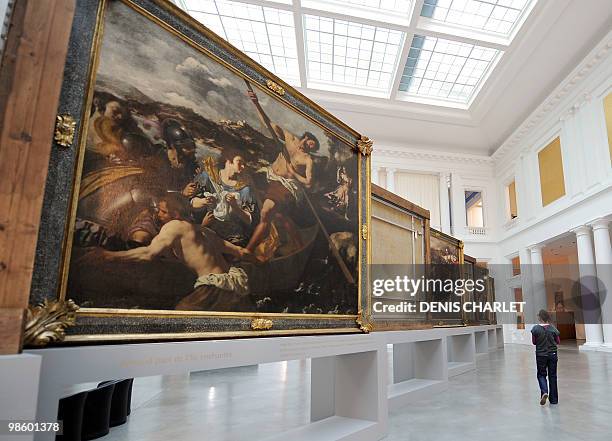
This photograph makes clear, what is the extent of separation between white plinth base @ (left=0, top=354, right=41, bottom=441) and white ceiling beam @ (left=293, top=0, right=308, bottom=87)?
18.7m

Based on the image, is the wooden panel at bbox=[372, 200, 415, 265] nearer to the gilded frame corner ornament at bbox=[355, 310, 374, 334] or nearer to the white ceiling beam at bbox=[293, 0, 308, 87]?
the gilded frame corner ornament at bbox=[355, 310, 374, 334]

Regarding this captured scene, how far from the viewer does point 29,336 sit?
202 centimetres

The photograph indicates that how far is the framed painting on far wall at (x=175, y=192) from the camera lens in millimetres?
2369

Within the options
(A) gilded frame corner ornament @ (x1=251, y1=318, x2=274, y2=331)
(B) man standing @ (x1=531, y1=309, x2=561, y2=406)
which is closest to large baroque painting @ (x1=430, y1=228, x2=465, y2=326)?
(B) man standing @ (x1=531, y1=309, x2=561, y2=406)

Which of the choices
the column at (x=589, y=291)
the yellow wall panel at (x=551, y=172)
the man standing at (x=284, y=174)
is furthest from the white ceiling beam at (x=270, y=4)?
the column at (x=589, y=291)

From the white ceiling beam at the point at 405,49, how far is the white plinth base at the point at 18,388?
758 inches

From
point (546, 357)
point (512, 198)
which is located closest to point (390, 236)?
point (546, 357)

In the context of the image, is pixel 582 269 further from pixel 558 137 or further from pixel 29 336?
pixel 29 336

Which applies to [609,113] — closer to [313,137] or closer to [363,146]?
[363,146]

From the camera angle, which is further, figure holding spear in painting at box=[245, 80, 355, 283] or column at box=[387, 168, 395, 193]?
column at box=[387, 168, 395, 193]

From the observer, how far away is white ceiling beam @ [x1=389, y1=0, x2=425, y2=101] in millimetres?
17797

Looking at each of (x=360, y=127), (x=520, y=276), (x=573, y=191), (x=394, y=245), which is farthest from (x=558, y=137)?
(x=394, y=245)

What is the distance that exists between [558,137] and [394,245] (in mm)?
18686

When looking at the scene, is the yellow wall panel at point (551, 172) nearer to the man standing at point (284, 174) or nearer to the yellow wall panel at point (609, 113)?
the yellow wall panel at point (609, 113)
